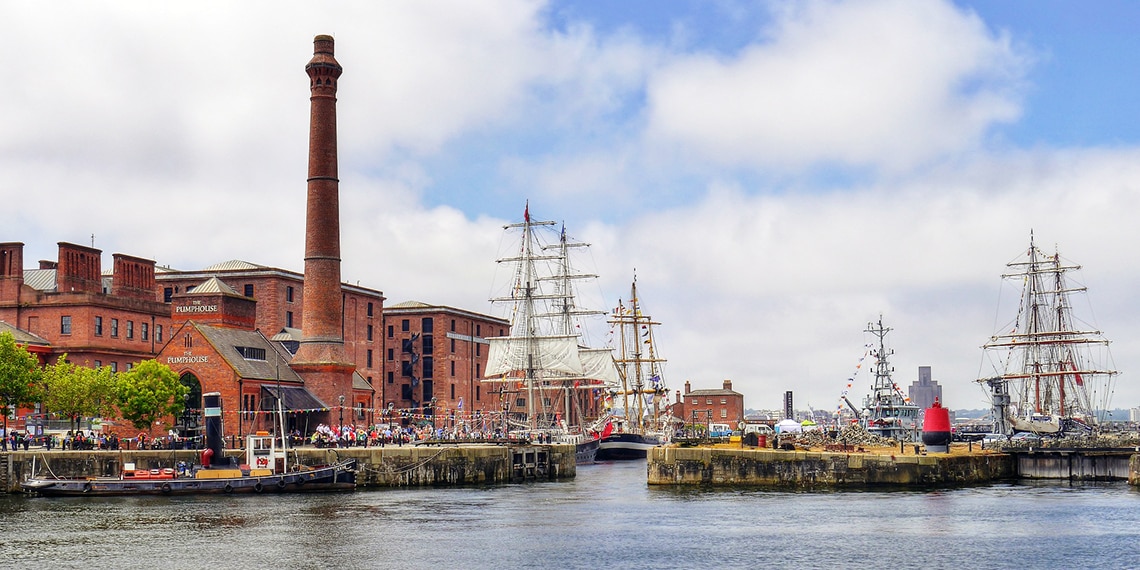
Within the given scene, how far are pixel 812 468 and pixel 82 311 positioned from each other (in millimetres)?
59239

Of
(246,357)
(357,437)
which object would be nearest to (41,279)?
(246,357)

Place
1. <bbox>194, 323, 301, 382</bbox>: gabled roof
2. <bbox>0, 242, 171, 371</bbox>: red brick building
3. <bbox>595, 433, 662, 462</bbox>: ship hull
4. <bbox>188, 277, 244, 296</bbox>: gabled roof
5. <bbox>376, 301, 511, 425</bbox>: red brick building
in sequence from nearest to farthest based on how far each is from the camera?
<bbox>194, 323, 301, 382</bbox>: gabled roof
<bbox>0, 242, 171, 371</bbox>: red brick building
<bbox>188, 277, 244, 296</bbox>: gabled roof
<bbox>595, 433, 662, 462</bbox>: ship hull
<bbox>376, 301, 511, 425</bbox>: red brick building

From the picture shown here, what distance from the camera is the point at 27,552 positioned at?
4859 centimetres

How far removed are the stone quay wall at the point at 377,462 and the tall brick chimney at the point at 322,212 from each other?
1846 centimetres

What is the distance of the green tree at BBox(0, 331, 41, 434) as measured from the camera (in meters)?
84.9

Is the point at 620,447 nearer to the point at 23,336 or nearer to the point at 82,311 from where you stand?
the point at 82,311

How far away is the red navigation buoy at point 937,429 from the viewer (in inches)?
3034

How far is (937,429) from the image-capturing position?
254 ft

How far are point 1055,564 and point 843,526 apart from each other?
37.1ft

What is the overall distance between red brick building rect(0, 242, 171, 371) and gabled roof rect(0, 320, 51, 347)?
1.90 feet

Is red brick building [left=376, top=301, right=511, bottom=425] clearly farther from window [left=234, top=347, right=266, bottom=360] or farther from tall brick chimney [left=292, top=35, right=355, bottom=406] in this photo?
tall brick chimney [left=292, top=35, right=355, bottom=406]

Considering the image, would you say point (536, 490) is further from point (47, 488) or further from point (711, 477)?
point (47, 488)

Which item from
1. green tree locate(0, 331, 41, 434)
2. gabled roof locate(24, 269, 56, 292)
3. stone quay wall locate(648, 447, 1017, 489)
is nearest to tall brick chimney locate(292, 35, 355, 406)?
green tree locate(0, 331, 41, 434)

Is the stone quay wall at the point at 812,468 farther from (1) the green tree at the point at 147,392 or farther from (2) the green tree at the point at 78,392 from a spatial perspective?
(2) the green tree at the point at 78,392
